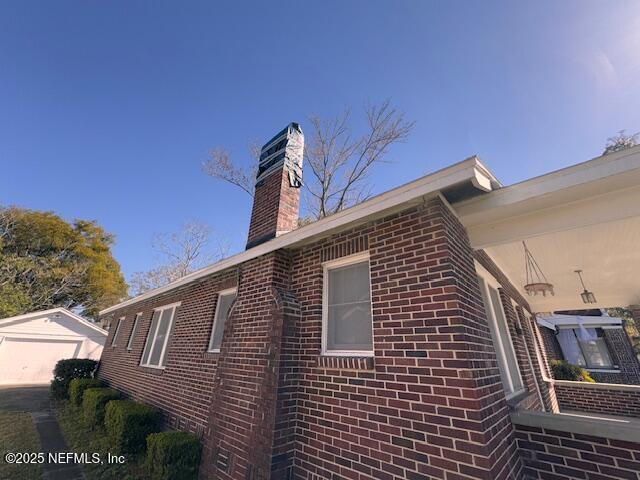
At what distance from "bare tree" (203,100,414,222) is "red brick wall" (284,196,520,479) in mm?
9933

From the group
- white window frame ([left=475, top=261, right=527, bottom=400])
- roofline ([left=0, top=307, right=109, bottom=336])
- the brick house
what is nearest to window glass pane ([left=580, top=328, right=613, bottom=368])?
the brick house

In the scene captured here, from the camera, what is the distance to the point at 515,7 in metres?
5.21

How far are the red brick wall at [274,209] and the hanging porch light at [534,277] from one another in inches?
167

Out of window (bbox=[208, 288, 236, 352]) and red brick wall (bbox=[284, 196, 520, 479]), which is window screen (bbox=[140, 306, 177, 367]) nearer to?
window (bbox=[208, 288, 236, 352])

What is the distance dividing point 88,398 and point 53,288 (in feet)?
67.8

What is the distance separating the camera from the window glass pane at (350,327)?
11.0 ft

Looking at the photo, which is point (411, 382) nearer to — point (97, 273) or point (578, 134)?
point (578, 134)

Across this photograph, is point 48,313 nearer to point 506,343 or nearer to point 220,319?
point 220,319

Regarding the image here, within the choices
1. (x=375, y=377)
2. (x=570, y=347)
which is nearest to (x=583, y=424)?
(x=375, y=377)

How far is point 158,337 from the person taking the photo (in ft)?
24.7

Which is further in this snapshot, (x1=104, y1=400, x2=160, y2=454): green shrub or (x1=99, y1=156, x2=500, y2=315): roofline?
(x1=104, y1=400, x2=160, y2=454): green shrub

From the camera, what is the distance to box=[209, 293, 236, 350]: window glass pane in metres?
5.32

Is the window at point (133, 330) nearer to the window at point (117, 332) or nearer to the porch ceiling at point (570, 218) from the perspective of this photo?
the window at point (117, 332)

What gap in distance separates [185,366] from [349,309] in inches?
167
